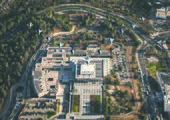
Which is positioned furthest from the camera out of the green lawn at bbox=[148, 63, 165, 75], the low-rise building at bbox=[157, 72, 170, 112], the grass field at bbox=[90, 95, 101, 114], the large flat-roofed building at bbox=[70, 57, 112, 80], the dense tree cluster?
the green lawn at bbox=[148, 63, 165, 75]

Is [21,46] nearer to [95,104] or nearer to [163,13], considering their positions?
[95,104]

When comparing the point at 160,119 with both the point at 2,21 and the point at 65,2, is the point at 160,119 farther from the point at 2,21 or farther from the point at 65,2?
the point at 2,21

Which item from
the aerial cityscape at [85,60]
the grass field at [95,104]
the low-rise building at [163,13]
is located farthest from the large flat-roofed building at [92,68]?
A: the low-rise building at [163,13]

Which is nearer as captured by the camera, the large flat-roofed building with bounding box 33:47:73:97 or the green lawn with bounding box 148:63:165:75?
the large flat-roofed building with bounding box 33:47:73:97

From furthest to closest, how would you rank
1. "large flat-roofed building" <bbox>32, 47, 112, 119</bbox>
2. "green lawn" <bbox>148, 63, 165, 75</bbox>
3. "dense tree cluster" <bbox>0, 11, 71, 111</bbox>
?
"green lawn" <bbox>148, 63, 165, 75</bbox> → "dense tree cluster" <bbox>0, 11, 71, 111</bbox> → "large flat-roofed building" <bbox>32, 47, 112, 119</bbox>

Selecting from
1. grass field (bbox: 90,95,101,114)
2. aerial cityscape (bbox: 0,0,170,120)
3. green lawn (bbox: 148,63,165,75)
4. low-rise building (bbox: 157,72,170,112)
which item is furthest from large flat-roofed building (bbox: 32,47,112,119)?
low-rise building (bbox: 157,72,170,112)

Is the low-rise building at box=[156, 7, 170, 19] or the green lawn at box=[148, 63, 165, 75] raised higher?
the low-rise building at box=[156, 7, 170, 19]

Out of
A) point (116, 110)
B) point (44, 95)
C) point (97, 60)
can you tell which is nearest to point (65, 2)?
point (97, 60)

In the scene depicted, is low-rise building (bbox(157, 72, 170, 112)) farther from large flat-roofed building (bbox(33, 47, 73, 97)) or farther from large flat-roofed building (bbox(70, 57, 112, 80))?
large flat-roofed building (bbox(33, 47, 73, 97))

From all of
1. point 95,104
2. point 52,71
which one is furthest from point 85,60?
point 95,104
